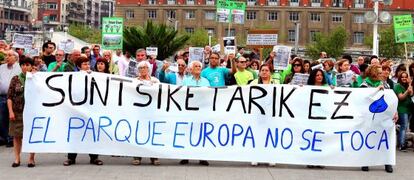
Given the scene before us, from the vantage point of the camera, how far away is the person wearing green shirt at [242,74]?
10844mm

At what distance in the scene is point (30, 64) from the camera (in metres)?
9.93

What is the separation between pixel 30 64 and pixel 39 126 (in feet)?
3.15

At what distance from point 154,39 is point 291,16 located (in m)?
51.8

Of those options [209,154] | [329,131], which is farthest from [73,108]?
[329,131]

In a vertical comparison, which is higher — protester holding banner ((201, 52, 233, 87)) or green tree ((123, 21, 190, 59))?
green tree ((123, 21, 190, 59))

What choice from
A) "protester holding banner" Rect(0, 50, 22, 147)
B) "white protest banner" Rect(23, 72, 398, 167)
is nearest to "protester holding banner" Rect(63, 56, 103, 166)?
"white protest banner" Rect(23, 72, 398, 167)

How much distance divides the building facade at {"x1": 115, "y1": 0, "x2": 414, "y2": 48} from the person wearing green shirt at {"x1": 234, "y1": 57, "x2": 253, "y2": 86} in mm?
80170

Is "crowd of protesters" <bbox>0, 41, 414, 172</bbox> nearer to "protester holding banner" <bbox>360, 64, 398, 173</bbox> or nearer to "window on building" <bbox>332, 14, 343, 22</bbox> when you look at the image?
"protester holding banner" <bbox>360, 64, 398, 173</bbox>

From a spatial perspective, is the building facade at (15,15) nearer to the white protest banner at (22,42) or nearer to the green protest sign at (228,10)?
the green protest sign at (228,10)

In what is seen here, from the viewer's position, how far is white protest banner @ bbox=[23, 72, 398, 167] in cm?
976

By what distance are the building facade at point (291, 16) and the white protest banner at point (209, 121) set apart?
81.3m

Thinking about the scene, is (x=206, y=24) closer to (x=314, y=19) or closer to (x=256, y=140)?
(x=314, y=19)

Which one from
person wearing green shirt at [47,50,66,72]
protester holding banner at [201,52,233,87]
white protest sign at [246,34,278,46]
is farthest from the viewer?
white protest sign at [246,34,278,46]

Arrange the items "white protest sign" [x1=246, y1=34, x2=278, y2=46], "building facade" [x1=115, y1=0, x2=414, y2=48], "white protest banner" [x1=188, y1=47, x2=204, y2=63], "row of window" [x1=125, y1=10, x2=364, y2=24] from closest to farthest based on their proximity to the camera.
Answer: "white protest sign" [x1=246, y1=34, x2=278, y2=46] < "white protest banner" [x1=188, y1=47, x2=204, y2=63] < "building facade" [x1=115, y1=0, x2=414, y2=48] < "row of window" [x1=125, y1=10, x2=364, y2=24]
